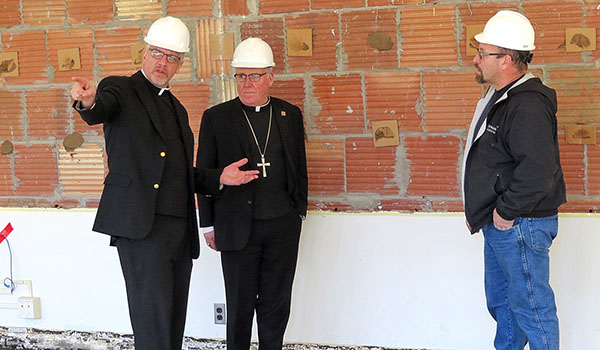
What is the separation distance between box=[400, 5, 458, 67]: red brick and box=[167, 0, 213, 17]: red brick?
107 centimetres

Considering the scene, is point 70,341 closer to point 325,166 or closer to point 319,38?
point 325,166

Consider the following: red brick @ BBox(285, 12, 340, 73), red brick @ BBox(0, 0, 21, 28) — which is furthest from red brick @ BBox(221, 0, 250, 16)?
red brick @ BBox(0, 0, 21, 28)

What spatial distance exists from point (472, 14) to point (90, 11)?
2127 millimetres

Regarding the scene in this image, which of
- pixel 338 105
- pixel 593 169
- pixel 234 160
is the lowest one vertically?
pixel 593 169

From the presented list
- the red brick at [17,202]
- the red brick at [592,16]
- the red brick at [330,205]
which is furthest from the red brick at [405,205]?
the red brick at [17,202]

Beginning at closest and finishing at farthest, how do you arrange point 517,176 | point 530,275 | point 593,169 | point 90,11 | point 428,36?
point 517,176, point 530,275, point 593,169, point 428,36, point 90,11

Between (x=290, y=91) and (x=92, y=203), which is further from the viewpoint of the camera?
(x=92, y=203)

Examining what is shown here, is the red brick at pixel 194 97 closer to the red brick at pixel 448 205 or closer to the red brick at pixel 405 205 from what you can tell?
the red brick at pixel 405 205

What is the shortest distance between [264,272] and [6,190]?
1785mm

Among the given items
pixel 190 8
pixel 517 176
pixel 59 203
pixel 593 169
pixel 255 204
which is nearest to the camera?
pixel 517 176

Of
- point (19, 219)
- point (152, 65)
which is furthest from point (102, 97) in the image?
point (19, 219)

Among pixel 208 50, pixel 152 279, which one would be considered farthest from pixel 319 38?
pixel 152 279

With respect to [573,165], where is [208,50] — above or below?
above

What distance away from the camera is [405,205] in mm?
3246
